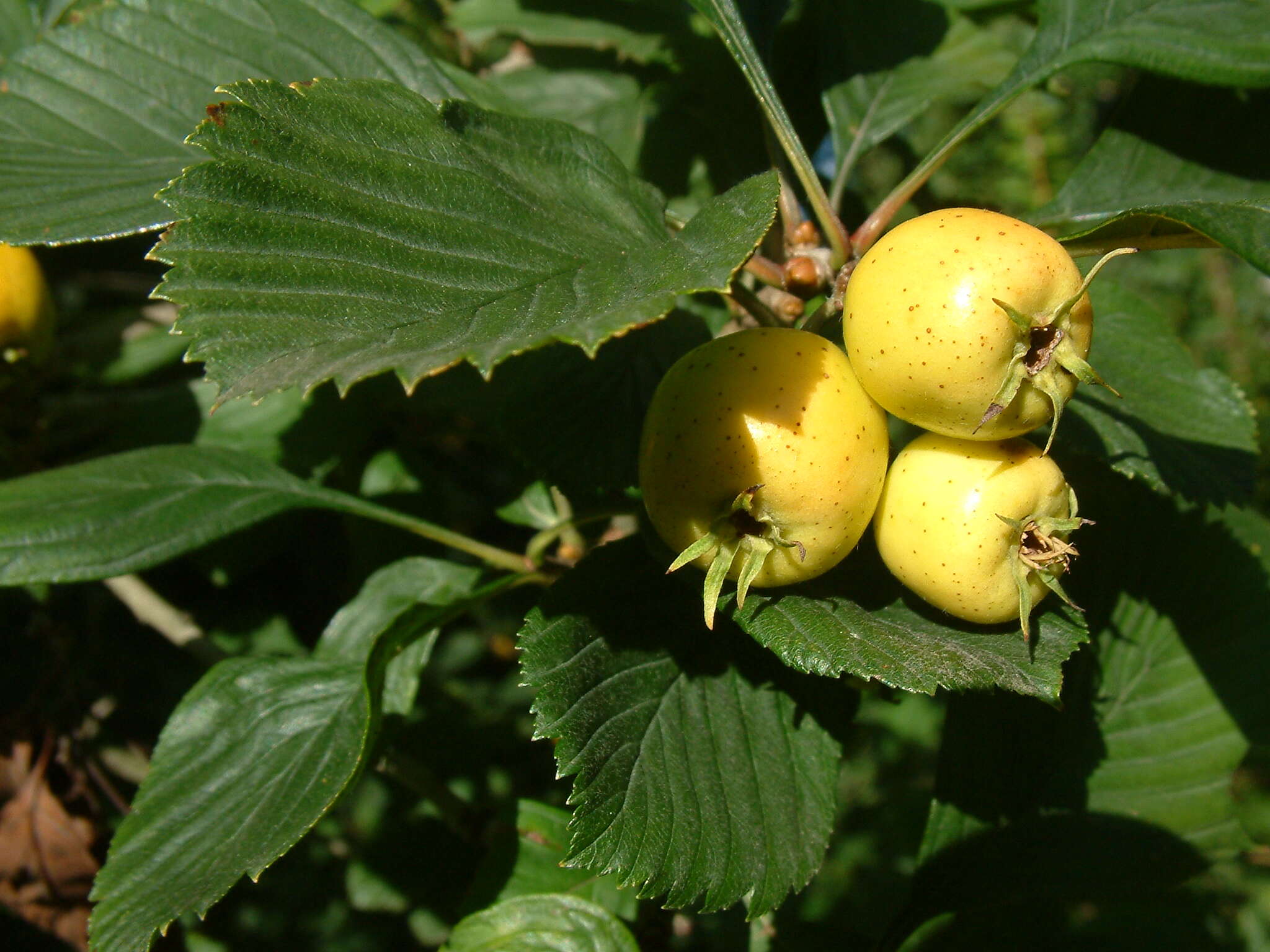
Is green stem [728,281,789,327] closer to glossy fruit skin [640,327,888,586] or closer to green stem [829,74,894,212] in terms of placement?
A: glossy fruit skin [640,327,888,586]

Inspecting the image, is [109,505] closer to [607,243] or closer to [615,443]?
[615,443]

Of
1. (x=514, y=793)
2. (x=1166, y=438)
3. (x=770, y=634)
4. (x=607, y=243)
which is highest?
(x=607, y=243)

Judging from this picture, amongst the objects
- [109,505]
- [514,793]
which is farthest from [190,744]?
[514,793]

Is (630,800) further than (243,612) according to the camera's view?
No

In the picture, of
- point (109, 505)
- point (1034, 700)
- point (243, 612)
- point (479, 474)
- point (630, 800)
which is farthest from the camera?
point (479, 474)

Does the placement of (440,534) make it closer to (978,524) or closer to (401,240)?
(401,240)

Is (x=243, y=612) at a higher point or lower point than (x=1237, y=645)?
higher

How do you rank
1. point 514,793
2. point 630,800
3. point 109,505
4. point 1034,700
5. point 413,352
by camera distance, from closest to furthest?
point 413,352, point 630,800, point 109,505, point 1034,700, point 514,793

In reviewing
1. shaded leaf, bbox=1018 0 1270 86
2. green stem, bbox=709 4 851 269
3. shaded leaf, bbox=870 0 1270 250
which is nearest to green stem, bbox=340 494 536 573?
green stem, bbox=709 4 851 269

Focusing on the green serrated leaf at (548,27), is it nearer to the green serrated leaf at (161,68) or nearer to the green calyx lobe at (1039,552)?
the green serrated leaf at (161,68)
